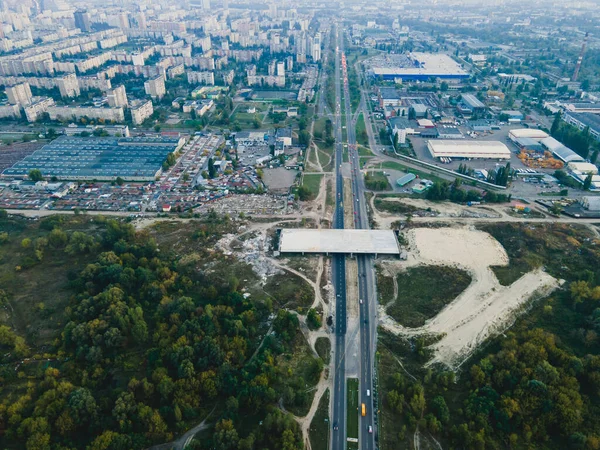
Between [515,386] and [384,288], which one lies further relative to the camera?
[384,288]

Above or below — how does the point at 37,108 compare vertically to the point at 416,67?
below

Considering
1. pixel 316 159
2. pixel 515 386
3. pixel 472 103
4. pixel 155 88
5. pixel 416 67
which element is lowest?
pixel 515 386

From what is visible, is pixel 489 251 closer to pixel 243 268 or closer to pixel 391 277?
pixel 391 277

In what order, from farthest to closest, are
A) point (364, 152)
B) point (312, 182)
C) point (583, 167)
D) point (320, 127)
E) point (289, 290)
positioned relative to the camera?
point (320, 127) → point (364, 152) → point (583, 167) → point (312, 182) → point (289, 290)

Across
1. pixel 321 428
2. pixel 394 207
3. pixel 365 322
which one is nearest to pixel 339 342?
pixel 365 322

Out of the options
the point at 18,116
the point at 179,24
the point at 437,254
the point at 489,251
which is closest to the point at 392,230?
the point at 437,254

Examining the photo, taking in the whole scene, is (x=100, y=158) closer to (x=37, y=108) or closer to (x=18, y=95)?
(x=37, y=108)

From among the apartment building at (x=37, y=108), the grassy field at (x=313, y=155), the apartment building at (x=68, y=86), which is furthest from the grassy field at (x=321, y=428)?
the apartment building at (x=68, y=86)
